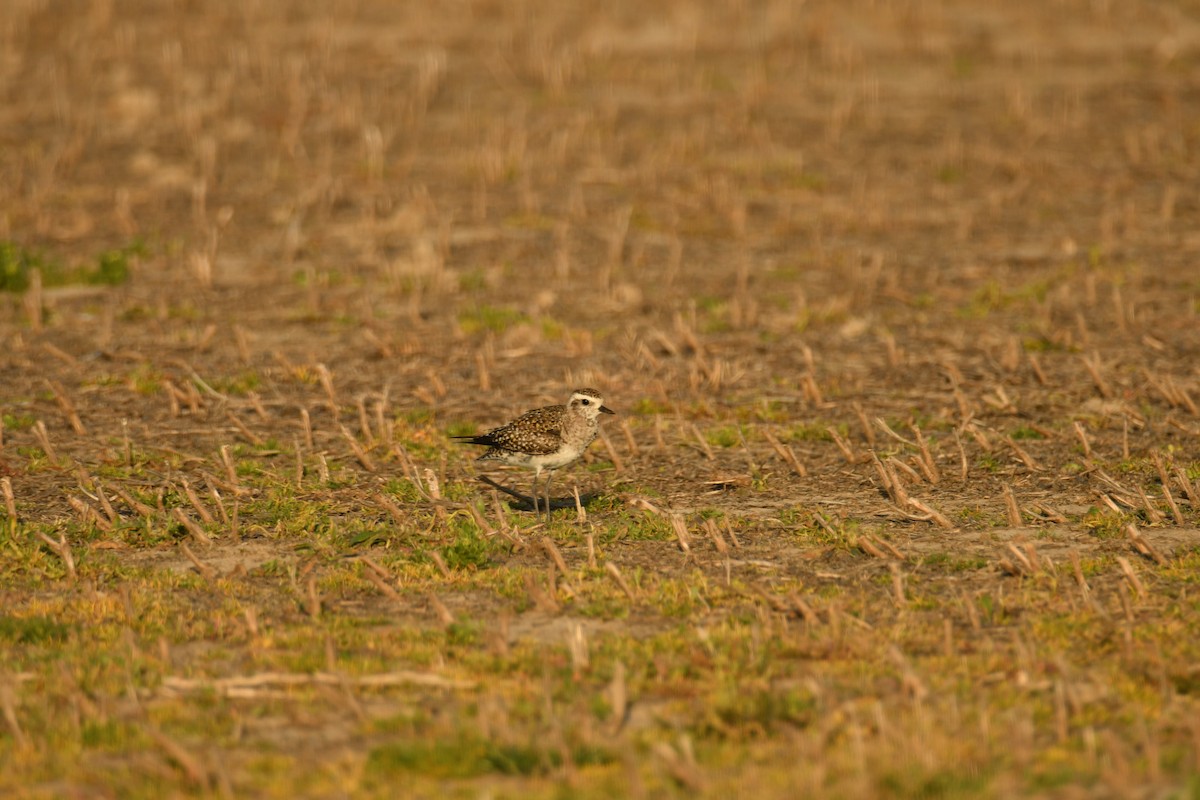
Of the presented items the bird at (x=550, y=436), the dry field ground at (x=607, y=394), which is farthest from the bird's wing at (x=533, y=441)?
the dry field ground at (x=607, y=394)

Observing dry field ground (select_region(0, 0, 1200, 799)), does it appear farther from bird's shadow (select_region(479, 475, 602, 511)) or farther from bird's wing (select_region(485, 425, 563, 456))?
bird's wing (select_region(485, 425, 563, 456))

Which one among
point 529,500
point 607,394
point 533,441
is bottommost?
point 607,394

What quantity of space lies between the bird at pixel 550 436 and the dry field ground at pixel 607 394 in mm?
542

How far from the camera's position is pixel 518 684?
9844 mm

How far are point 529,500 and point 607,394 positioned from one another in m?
3.46

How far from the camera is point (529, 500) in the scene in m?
14.4

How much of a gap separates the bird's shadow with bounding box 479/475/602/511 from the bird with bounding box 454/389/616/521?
15.2 inches

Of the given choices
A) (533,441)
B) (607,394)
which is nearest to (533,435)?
(533,441)

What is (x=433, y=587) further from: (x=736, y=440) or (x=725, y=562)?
(x=736, y=440)

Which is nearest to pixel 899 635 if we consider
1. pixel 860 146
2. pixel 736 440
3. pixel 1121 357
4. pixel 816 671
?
pixel 816 671

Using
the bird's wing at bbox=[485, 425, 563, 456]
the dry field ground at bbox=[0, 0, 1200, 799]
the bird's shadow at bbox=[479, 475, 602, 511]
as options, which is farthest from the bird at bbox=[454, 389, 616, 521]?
the dry field ground at bbox=[0, 0, 1200, 799]

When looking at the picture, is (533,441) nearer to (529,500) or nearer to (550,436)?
(550,436)

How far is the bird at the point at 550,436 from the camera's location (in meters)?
13.5

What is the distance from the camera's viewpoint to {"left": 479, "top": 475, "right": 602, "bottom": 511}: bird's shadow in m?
14.2
